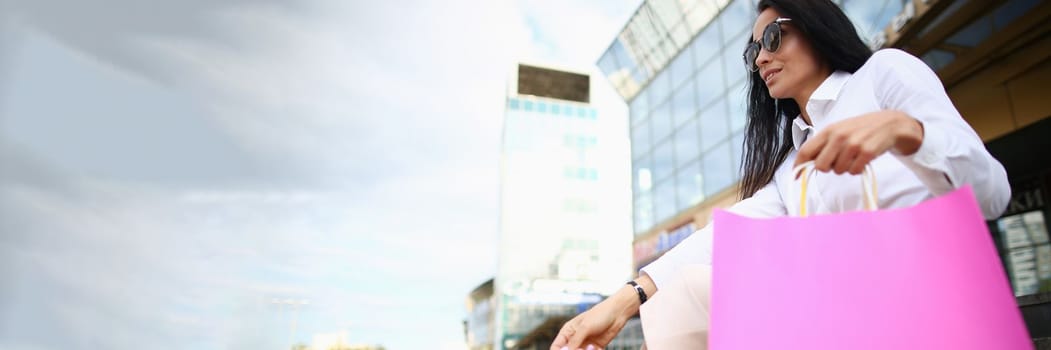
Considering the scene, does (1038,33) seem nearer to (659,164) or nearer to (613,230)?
(659,164)

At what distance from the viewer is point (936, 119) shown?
105 cm

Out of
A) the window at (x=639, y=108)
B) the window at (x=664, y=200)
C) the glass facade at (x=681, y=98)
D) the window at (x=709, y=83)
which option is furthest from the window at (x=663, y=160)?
the window at (x=709, y=83)

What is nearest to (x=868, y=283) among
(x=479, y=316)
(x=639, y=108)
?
(x=639, y=108)

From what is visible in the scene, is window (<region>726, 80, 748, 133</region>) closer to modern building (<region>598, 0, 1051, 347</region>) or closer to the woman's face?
modern building (<region>598, 0, 1051, 347</region>)

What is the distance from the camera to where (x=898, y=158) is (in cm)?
102

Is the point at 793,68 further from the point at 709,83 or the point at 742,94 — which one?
the point at 709,83

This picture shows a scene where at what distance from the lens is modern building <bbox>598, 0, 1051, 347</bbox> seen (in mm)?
7293

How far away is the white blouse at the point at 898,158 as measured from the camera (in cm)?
99


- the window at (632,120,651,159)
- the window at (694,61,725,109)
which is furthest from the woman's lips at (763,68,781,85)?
the window at (632,120,651,159)

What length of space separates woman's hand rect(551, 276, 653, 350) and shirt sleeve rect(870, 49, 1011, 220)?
682 mm

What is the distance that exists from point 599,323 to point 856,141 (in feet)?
2.40

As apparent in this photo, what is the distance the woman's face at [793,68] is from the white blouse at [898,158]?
54 mm

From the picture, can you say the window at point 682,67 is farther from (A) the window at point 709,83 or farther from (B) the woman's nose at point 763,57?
(B) the woman's nose at point 763,57

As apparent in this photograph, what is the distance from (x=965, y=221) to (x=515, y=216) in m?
48.5
